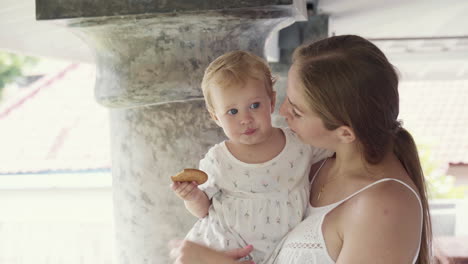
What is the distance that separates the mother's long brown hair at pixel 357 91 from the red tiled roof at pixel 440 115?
12.3m

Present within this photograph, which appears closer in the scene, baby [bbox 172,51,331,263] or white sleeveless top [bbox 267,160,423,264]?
white sleeveless top [bbox 267,160,423,264]

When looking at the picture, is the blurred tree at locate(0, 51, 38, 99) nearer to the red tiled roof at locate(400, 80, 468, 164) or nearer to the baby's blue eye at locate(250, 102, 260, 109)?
the red tiled roof at locate(400, 80, 468, 164)

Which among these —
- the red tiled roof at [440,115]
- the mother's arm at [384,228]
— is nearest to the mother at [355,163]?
the mother's arm at [384,228]

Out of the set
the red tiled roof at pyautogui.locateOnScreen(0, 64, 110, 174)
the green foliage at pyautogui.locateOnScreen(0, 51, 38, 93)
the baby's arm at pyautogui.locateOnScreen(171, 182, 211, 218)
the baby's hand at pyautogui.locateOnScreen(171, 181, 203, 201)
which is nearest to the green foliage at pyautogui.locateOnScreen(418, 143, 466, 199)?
the red tiled roof at pyautogui.locateOnScreen(0, 64, 110, 174)

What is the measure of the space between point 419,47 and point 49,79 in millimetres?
14365

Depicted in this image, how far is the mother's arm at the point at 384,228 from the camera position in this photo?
1572mm

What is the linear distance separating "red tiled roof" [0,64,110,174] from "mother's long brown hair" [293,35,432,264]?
13.9 m

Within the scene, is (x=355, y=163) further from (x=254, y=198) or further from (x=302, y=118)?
(x=254, y=198)

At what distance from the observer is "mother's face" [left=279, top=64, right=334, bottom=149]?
171 centimetres

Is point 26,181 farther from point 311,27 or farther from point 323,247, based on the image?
point 323,247

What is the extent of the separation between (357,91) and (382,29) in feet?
16.9

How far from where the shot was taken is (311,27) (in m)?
4.61

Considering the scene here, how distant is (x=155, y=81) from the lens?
6.27 ft

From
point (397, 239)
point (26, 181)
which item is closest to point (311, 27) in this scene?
point (397, 239)
